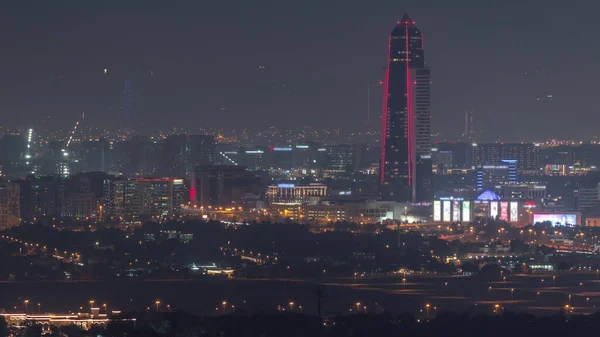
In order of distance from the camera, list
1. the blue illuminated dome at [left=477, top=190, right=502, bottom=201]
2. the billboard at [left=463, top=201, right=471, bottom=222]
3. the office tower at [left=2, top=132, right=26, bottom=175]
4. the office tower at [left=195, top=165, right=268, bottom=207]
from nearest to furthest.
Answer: the billboard at [left=463, top=201, right=471, bottom=222], the blue illuminated dome at [left=477, top=190, right=502, bottom=201], the office tower at [left=195, top=165, right=268, bottom=207], the office tower at [left=2, top=132, right=26, bottom=175]

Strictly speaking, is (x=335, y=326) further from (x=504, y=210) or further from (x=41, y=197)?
(x=504, y=210)

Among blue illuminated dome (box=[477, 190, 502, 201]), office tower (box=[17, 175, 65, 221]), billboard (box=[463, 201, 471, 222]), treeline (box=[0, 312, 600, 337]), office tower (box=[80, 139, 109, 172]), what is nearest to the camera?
treeline (box=[0, 312, 600, 337])

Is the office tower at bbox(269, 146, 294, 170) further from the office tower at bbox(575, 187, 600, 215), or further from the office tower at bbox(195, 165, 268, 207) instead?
the office tower at bbox(575, 187, 600, 215)

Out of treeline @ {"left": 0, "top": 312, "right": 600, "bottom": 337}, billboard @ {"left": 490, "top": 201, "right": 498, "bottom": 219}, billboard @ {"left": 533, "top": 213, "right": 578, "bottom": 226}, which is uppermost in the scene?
billboard @ {"left": 490, "top": 201, "right": 498, "bottom": 219}

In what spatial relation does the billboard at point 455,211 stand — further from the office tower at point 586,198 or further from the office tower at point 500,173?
the office tower at point 500,173

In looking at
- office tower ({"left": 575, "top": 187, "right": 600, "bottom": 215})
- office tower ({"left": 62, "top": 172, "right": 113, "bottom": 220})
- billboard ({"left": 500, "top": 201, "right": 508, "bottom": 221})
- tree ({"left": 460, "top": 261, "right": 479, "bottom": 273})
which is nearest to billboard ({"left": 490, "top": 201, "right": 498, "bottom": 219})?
billboard ({"left": 500, "top": 201, "right": 508, "bottom": 221})
